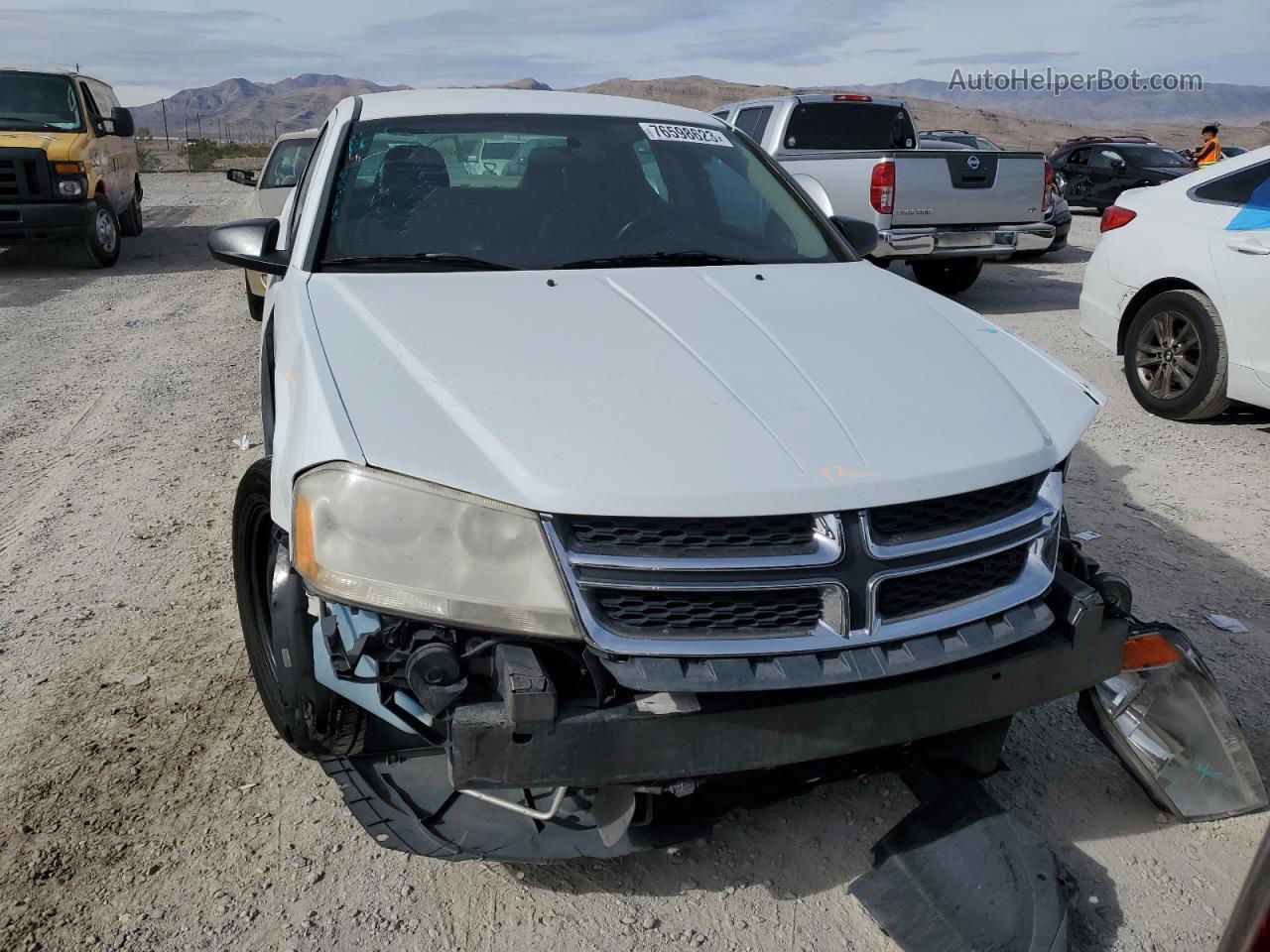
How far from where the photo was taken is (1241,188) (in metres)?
5.89

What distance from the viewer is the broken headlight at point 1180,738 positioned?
271cm

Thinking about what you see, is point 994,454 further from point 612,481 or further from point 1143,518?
point 1143,518

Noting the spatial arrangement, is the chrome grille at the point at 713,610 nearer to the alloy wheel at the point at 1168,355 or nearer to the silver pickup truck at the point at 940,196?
the alloy wheel at the point at 1168,355

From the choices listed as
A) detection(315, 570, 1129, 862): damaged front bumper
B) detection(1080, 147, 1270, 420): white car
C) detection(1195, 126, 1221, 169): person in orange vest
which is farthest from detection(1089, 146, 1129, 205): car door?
detection(315, 570, 1129, 862): damaged front bumper

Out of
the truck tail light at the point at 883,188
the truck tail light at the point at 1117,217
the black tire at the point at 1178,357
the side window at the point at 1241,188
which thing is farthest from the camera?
the truck tail light at the point at 883,188

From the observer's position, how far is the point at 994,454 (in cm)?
234

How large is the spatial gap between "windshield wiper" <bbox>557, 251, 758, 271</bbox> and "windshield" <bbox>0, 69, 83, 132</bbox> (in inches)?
430

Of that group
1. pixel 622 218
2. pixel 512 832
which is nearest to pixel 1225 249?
pixel 622 218

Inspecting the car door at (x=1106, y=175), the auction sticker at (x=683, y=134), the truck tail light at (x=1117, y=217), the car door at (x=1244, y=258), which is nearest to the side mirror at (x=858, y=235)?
the auction sticker at (x=683, y=134)

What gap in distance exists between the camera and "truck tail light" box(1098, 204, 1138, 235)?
654 centimetres

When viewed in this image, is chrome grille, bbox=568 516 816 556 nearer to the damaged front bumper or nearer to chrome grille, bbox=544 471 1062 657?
chrome grille, bbox=544 471 1062 657

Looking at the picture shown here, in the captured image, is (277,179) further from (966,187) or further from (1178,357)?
(1178,357)

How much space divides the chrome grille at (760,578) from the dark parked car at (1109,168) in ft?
59.6

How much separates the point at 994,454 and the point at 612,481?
890mm
